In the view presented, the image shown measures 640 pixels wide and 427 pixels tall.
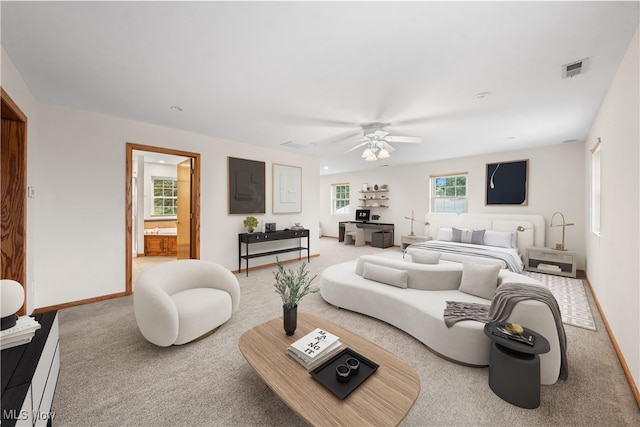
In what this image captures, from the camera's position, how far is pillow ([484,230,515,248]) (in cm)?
516

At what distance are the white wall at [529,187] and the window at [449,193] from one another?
154mm

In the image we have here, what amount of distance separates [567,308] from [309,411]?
3.85 m

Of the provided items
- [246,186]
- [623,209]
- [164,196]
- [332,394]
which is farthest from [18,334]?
[164,196]

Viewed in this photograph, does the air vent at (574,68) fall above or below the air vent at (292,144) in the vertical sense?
below

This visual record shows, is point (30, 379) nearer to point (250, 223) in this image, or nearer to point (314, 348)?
point (314, 348)

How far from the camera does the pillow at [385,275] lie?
2938 mm

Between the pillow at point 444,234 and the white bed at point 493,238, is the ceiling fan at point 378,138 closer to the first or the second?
the white bed at point 493,238

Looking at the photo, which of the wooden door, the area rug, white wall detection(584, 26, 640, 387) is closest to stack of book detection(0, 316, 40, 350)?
the wooden door

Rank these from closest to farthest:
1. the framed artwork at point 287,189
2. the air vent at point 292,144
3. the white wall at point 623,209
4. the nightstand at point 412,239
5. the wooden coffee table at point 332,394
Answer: the wooden coffee table at point 332,394 < the white wall at point 623,209 < the air vent at point 292,144 < the framed artwork at point 287,189 < the nightstand at point 412,239

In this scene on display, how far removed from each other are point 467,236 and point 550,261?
143 cm

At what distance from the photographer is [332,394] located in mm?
1364

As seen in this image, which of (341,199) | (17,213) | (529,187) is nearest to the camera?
(17,213)

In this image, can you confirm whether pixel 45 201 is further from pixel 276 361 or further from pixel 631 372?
pixel 631 372

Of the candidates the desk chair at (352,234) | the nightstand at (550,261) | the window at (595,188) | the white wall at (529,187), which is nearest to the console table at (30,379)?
the window at (595,188)
